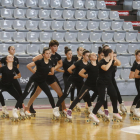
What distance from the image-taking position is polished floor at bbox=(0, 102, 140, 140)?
590 centimetres

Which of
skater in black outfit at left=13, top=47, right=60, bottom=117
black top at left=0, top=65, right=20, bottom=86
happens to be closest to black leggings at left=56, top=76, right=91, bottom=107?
skater in black outfit at left=13, top=47, right=60, bottom=117

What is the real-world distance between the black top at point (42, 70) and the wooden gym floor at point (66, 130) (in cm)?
101

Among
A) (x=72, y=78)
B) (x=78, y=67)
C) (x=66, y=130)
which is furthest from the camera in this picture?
(x=72, y=78)

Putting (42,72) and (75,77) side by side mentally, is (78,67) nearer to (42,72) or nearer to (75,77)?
(75,77)

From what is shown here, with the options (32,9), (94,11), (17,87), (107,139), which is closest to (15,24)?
(32,9)

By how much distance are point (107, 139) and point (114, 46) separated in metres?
8.58

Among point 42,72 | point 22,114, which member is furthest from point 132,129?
point 22,114

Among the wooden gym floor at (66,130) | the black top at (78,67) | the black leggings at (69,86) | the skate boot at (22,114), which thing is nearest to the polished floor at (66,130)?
the wooden gym floor at (66,130)

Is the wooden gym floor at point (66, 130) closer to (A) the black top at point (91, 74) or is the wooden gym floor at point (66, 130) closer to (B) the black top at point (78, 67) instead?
(A) the black top at point (91, 74)

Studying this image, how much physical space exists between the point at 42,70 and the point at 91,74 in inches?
45.9

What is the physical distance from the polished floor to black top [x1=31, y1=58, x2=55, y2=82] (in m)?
1.01

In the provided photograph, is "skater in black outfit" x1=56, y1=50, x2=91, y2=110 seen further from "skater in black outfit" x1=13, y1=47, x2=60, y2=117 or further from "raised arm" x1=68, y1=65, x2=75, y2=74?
"skater in black outfit" x1=13, y1=47, x2=60, y2=117

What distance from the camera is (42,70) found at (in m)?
7.93

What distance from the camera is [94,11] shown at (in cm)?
1496
